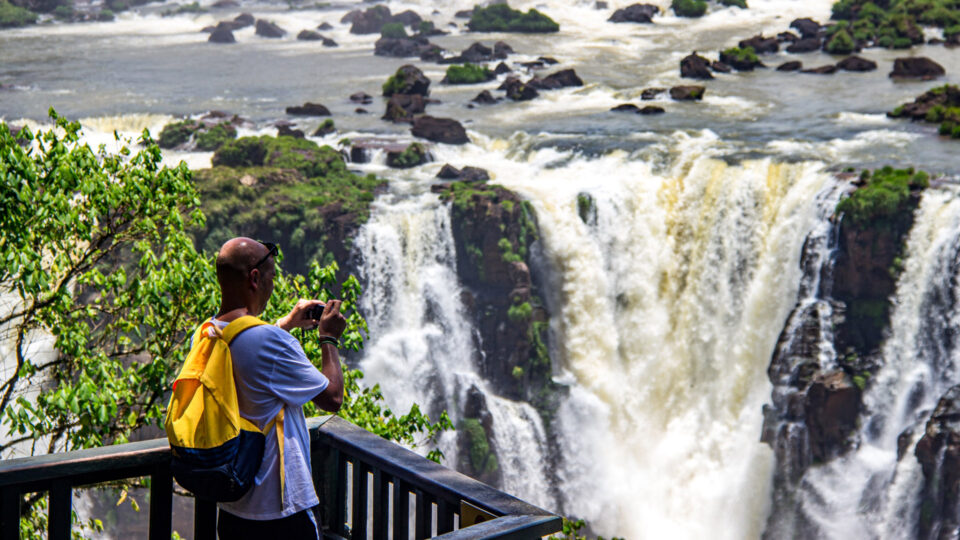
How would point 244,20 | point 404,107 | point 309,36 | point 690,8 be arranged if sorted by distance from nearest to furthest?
1. point 404,107
2. point 690,8
3. point 309,36
4. point 244,20

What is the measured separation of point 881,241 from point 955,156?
4.63 m

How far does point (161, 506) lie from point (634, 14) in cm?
5218

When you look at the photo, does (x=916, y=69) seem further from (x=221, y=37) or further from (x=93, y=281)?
(x=93, y=281)

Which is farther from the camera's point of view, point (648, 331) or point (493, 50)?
point (493, 50)

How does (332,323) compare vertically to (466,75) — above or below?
above

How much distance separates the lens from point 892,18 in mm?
47125

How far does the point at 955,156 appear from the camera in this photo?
26.5 metres

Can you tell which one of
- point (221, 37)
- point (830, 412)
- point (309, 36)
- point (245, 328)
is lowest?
point (830, 412)

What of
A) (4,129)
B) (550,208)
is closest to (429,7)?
(550,208)

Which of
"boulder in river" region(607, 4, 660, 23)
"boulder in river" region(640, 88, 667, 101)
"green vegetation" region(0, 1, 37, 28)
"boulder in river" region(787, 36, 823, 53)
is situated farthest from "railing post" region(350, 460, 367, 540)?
"green vegetation" region(0, 1, 37, 28)

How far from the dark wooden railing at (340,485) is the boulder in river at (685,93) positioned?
32.3 metres

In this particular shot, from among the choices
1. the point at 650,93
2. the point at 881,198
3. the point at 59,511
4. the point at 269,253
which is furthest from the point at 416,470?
the point at 650,93

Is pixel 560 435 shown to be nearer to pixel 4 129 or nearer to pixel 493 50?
pixel 4 129

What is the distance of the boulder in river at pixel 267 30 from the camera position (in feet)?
186
